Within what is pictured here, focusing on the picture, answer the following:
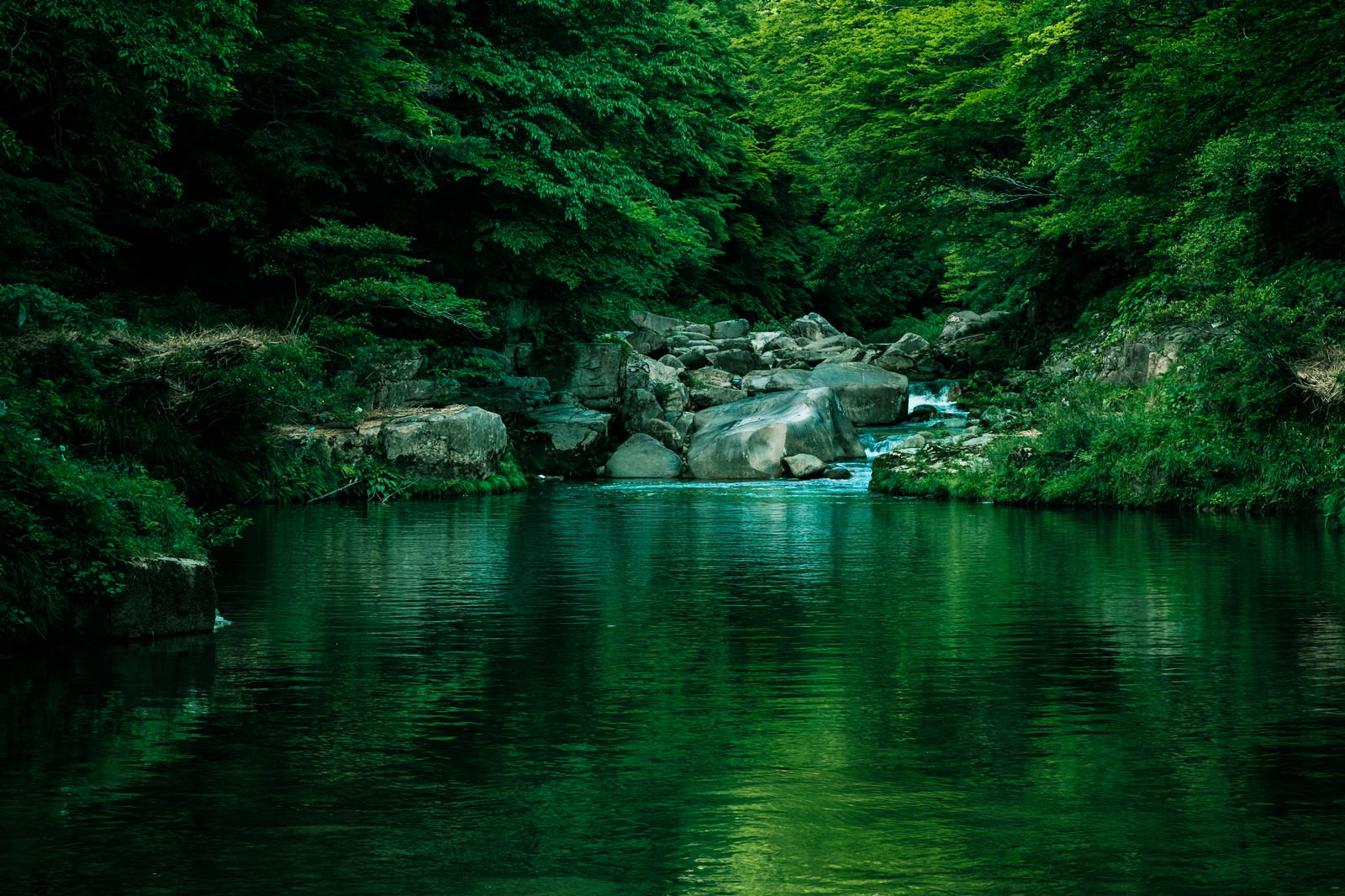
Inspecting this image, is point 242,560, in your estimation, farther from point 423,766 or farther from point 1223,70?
point 1223,70

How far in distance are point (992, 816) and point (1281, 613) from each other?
5824 mm

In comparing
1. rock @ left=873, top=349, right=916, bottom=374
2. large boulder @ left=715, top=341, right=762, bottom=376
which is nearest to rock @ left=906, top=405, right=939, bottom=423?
rock @ left=873, top=349, right=916, bottom=374

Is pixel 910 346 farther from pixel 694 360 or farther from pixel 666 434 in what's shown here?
pixel 666 434

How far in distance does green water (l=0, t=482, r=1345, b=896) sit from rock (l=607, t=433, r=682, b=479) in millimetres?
17187

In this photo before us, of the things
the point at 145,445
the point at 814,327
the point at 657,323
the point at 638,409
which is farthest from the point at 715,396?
the point at 145,445

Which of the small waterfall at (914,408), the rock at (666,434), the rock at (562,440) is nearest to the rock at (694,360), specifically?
the small waterfall at (914,408)

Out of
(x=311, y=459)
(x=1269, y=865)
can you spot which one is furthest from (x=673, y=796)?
(x=311, y=459)

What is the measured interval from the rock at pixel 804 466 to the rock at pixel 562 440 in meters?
4.57

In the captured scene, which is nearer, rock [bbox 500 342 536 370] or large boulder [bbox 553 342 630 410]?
rock [bbox 500 342 536 370]

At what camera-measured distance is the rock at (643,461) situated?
2970 cm

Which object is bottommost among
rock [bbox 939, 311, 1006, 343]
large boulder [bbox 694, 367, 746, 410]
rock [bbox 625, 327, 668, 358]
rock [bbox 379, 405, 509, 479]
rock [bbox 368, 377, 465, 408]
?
rock [bbox 379, 405, 509, 479]

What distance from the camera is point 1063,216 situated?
91.8 ft

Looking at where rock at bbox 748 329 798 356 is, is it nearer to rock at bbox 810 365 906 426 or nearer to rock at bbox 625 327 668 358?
rock at bbox 625 327 668 358

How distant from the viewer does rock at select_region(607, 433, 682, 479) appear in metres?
29.7
